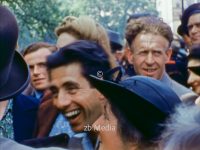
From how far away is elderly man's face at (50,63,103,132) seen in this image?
10.9 feet

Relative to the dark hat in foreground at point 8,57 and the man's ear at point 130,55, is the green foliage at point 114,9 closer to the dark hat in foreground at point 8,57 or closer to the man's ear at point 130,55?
the man's ear at point 130,55

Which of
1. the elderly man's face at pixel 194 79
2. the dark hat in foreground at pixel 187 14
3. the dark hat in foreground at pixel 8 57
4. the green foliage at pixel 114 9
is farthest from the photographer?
the green foliage at pixel 114 9

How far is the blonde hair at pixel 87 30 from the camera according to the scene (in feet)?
12.4

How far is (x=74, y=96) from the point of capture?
134 inches

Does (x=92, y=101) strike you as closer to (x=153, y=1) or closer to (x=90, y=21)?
(x=90, y=21)

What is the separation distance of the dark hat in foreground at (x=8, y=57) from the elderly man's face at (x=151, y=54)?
1715 mm

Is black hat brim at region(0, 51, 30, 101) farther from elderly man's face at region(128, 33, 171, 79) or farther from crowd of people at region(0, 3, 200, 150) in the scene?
elderly man's face at region(128, 33, 171, 79)

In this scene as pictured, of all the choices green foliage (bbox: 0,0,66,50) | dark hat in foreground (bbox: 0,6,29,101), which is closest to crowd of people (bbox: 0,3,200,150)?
dark hat in foreground (bbox: 0,6,29,101)

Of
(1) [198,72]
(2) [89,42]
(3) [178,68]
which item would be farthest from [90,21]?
(3) [178,68]

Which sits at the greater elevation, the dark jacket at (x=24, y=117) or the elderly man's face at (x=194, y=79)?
the elderly man's face at (x=194, y=79)

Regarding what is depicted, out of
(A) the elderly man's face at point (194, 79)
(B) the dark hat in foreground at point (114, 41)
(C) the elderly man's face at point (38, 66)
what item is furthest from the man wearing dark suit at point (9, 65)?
(B) the dark hat in foreground at point (114, 41)

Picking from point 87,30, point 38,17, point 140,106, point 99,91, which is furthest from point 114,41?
point 38,17

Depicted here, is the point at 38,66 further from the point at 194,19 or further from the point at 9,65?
the point at 9,65

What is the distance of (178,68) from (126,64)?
0.48 meters
